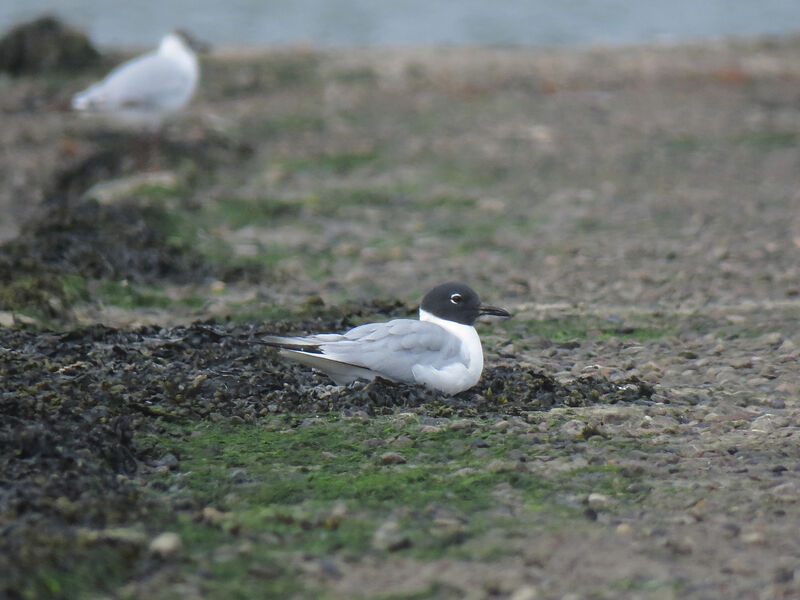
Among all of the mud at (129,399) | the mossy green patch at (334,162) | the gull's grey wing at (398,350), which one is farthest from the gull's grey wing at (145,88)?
the gull's grey wing at (398,350)

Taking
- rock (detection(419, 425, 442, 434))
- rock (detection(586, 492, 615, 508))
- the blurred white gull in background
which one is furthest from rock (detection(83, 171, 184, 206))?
rock (detection(586, 492, 615, 508))

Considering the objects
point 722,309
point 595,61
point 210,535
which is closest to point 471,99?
point 595,61

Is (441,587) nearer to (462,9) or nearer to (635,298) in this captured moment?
(635,298)

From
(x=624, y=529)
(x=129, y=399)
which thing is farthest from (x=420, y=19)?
(x=624, y=529)

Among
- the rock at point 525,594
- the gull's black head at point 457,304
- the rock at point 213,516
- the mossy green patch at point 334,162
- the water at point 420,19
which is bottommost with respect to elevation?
the rock at point 525,594

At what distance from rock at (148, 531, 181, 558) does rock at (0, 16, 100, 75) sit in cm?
1125

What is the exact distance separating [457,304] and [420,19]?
59.6 feet

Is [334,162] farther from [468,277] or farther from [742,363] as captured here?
[742,363]

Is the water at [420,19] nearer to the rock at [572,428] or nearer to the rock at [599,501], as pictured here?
the rock at [572,428]

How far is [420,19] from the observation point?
22375 mm

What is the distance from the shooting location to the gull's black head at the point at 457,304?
511cm

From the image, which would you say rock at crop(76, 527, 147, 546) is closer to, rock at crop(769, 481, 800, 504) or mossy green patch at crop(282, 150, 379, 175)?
rock at crop(769, 481, 800, 504)

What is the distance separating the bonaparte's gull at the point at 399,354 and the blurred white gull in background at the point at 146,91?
19.1ft

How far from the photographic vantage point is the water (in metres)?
20.4
